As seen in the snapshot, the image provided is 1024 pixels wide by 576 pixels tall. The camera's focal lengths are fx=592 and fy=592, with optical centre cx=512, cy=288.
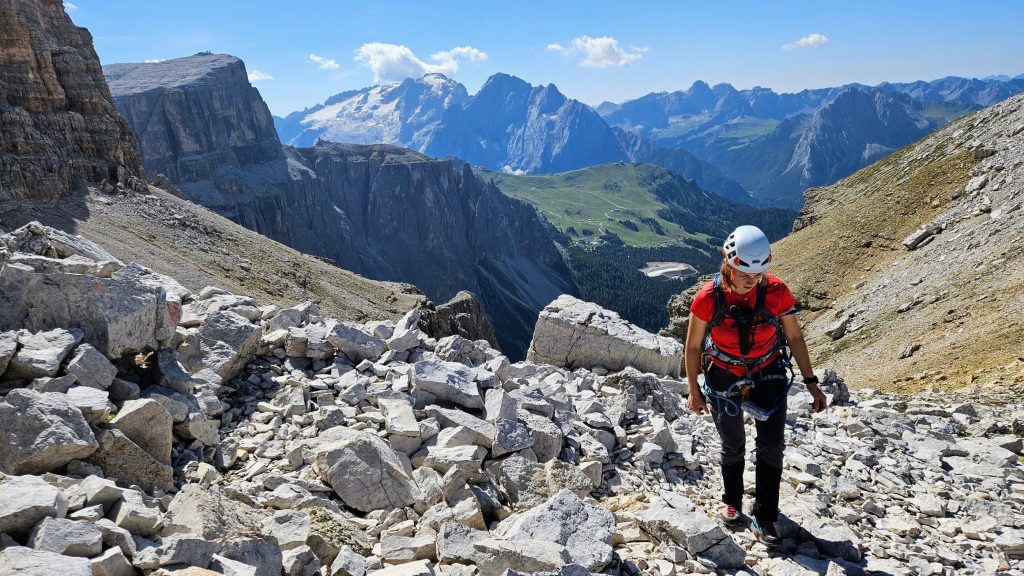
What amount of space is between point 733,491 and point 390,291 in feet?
244

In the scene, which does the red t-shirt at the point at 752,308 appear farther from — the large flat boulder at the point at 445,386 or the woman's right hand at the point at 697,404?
the large flat boulder at the point at 445,386

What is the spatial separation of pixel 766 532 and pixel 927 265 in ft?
128

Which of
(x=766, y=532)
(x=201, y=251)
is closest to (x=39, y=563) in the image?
(x=766, y=532)

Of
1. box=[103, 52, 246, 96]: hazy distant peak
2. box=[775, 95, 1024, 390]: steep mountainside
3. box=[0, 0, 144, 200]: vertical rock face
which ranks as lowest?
box=[775, 95, 1024, 390]: steep mountainside

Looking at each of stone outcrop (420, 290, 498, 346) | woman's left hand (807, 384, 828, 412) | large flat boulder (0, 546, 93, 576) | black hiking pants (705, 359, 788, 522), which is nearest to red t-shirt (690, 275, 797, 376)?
black hiking pants (705, 359, 788, 522)

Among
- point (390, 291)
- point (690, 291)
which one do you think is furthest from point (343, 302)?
point (690, 291)

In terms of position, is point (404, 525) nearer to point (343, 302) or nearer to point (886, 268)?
point (886, 268)

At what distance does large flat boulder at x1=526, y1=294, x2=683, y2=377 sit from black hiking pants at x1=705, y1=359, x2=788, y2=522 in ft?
29.1

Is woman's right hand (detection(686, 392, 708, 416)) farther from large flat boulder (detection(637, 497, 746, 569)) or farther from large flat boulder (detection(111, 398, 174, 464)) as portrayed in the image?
large flat boulder (detection(111, 398, 174, 464))

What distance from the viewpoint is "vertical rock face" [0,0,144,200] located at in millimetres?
58438

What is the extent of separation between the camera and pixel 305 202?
180125 millimetres

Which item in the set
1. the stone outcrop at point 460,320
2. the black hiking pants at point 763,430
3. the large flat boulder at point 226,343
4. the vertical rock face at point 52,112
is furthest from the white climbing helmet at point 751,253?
the vertical rock face at point 52,112

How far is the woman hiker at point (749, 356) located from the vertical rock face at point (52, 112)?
67380 millimetres

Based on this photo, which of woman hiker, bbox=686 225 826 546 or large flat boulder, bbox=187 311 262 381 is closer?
woman hiker, bbox=686 225 826 546
